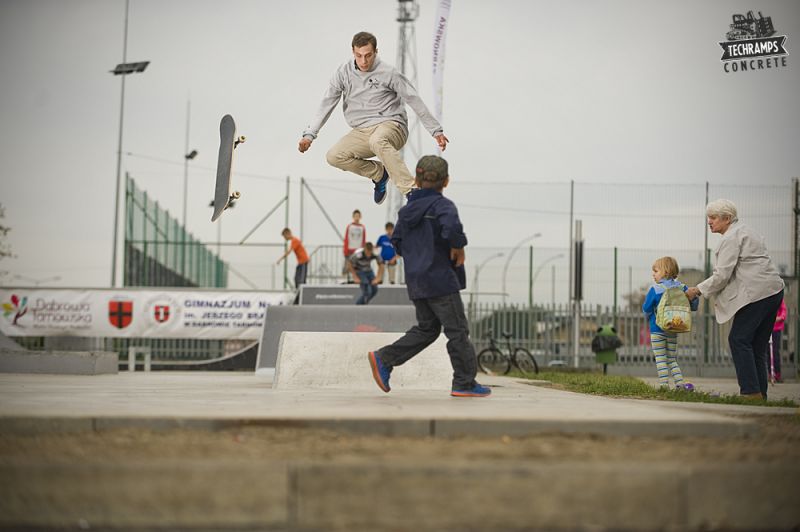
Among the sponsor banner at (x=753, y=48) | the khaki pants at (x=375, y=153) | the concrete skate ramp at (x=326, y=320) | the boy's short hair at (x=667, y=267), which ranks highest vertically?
the sponsor banner at (x=753, y=48)

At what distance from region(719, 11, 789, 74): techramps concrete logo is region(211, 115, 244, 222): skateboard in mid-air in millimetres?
7147

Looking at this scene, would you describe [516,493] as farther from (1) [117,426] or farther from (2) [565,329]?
(2) [565,329]

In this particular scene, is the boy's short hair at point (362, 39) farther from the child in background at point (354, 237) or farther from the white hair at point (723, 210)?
the child in background at point (354, 237)

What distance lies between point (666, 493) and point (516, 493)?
499 mm

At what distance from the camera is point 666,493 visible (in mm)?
3062

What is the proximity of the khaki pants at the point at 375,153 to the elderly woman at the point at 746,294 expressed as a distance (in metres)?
2.52

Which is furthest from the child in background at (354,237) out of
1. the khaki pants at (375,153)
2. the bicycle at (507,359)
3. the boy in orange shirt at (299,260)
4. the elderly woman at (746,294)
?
the elderly woman at (746,294)

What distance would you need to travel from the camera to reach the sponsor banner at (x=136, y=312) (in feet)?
66.2

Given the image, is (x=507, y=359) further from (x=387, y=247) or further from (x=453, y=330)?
(x=453, y=330)

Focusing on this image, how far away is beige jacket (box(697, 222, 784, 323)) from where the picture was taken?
23.5 feet

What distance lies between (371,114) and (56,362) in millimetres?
8132

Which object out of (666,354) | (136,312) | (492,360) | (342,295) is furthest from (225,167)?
(136,312)

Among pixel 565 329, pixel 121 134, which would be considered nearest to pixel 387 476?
pixel 565 329

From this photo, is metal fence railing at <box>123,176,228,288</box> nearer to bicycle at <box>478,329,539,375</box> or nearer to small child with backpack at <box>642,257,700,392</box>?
bicycle at <box>478,329,539,375</box>
